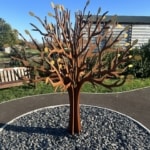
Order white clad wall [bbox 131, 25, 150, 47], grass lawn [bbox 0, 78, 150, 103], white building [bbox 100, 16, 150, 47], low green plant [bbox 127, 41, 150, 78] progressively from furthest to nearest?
white clad wall [bbox 131, 25, 150, 47] < white building [bbox 100, 16, 150, 47] < low green plant [bbox 127, 41, 150, 78] < grass lawn [bbox 0, 78, 150, 103]

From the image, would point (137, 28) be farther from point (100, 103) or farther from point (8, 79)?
point (8, 79)

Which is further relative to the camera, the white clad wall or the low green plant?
the white clad wall

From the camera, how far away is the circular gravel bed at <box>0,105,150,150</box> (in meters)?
6.43

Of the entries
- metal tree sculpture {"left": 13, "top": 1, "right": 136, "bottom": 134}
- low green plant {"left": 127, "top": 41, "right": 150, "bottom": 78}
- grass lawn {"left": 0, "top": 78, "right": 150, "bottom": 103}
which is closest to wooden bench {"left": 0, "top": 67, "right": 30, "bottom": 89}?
grass lawn {"left": 0, "top": 78, "right": 150, "bottom": 103}

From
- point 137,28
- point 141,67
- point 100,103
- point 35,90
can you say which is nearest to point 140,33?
point 137,28

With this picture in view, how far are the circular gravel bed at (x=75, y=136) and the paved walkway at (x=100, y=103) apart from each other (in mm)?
896

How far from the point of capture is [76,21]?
6.57 metres

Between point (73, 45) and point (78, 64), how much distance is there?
1.78 ft

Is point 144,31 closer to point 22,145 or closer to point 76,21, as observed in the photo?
point 76,21

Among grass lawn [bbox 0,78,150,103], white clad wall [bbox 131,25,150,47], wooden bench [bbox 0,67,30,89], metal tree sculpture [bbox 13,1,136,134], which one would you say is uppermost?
white clad wall [bbox 131,25,150,47]

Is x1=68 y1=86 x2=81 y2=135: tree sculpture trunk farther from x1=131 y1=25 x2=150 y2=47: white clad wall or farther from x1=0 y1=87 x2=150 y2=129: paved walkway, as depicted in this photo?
x1=131 y1=25 x2=150 y2=47: white clad wall

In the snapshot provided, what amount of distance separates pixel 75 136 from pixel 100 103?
343 centimetres

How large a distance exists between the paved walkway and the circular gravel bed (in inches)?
35.3

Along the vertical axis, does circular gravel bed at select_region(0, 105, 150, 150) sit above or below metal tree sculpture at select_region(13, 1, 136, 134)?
below
